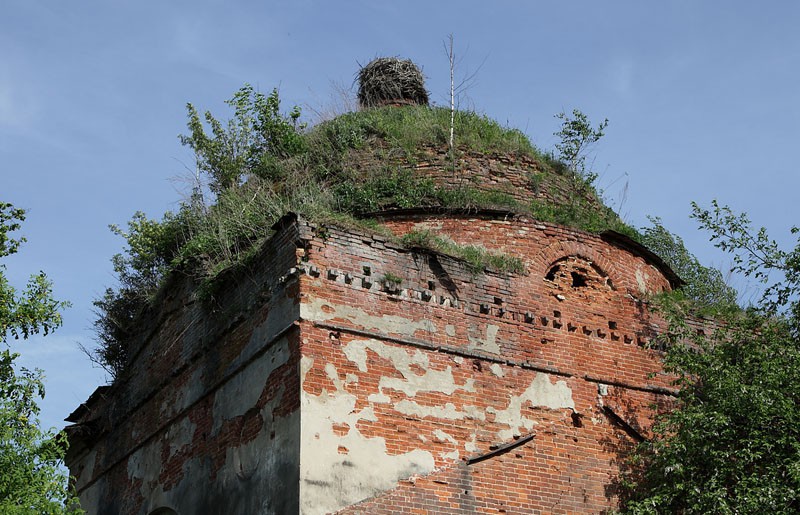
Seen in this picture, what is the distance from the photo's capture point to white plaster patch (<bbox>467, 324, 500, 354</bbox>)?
9.88 metres

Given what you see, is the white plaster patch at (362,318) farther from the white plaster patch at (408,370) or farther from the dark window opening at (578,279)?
the dark window opening at (578,279)

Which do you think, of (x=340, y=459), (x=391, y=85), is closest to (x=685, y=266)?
(x=391, y=85)

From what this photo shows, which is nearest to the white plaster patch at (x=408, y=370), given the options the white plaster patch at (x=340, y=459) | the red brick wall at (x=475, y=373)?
the red brick wall at (x=475, y=373)

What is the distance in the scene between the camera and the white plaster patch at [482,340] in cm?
988

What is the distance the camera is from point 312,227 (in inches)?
379

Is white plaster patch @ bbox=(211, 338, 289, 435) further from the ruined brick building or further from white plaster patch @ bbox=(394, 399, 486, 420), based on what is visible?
white plaster patch @ bbox=(394, 399, 486, 420)

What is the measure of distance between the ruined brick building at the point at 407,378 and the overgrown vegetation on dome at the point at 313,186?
0.33 metres

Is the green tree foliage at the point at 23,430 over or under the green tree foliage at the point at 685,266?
under

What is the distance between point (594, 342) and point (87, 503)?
262 inches

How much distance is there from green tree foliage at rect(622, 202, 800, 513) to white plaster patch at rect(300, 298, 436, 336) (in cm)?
245

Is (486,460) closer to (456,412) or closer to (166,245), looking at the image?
(456,412)

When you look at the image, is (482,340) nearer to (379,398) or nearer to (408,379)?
(408,379)

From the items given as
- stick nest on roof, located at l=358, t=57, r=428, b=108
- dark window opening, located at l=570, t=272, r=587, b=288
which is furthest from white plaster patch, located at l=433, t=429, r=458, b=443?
stick nest on roof, located at l=358, t=57, r=428, b=108

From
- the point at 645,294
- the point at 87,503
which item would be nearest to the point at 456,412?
the point at 645,294
